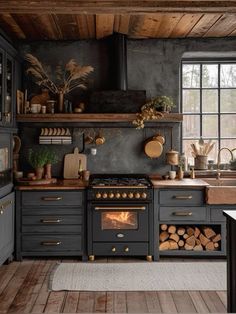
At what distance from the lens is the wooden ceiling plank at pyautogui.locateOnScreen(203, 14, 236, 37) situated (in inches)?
178

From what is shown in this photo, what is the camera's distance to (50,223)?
184 inches

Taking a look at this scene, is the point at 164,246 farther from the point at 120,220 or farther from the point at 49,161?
the point at 49,161

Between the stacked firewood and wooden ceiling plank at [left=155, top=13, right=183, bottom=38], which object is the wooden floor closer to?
the stacked firewood

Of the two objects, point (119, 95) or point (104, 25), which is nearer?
point (104, 25)

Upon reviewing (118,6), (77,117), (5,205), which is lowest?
(5,205)

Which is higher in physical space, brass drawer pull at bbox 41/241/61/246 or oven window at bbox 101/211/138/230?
oven window at bbox 101/211/138/230

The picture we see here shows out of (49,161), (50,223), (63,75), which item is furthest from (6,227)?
(63,75)

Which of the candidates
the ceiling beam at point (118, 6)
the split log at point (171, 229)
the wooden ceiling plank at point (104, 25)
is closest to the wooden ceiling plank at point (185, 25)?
the wooden ceiling plank at point (104, 25)

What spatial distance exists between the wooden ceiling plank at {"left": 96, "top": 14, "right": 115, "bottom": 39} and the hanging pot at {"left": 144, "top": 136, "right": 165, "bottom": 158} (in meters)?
1.37

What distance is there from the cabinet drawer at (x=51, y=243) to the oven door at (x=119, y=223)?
22 cm

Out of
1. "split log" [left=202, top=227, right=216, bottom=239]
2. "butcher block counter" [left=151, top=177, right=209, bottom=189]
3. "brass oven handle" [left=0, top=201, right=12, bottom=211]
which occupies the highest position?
"butcher block counter" [left=151, top=177, right=209, bottom=189]

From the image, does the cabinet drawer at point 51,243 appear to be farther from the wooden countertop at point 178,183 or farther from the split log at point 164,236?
the wooden countertop at point 178,183

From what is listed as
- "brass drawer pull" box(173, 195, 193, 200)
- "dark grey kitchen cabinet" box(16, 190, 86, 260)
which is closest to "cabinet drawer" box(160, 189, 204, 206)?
"brass drawer pull" box(173, 195, 193, 200)

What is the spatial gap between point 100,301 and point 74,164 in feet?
6.88
